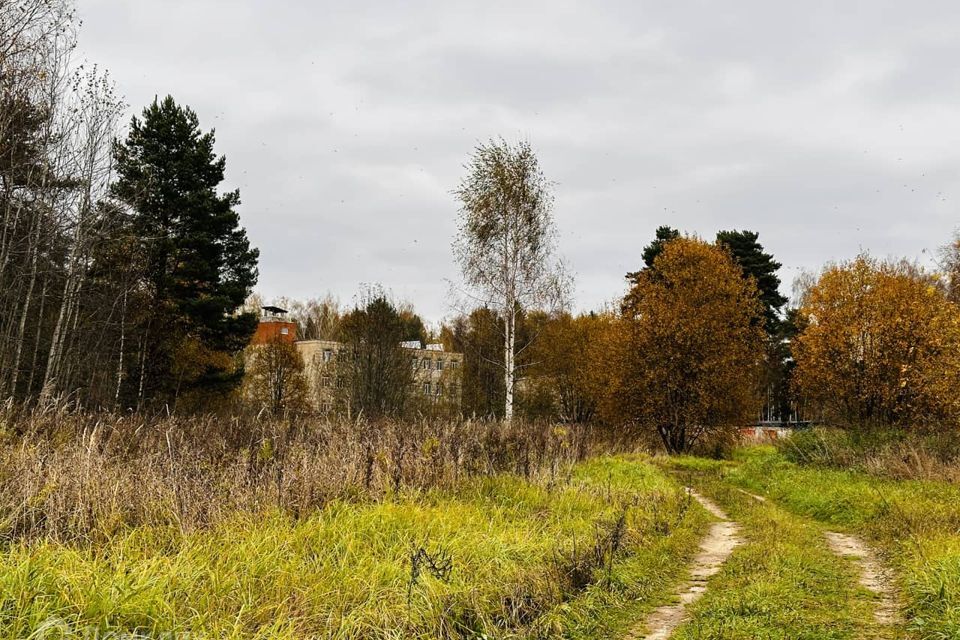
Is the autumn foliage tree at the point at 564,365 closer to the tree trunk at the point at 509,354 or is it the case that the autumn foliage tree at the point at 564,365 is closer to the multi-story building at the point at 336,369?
the multi-story building at the point at 336,369

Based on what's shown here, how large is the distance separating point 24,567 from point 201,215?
26.3 metres

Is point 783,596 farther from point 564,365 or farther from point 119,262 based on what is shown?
point 564,365

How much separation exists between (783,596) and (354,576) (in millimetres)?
3712

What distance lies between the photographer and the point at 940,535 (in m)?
7.90

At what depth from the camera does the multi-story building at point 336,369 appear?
35656 mm

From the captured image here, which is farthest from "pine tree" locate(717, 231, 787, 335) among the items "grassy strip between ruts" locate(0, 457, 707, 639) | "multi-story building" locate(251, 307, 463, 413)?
"grassy strip between ruts" locate(0, 457, 707, 639)

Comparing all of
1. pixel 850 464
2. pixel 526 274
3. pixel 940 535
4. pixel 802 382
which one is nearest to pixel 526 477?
pixel 940 535

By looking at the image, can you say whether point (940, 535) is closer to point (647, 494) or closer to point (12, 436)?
point (647, 494)

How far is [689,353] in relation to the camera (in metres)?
24.4

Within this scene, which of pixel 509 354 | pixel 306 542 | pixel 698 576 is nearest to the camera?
pixel 306 542

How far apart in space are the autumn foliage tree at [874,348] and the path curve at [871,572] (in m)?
12.3

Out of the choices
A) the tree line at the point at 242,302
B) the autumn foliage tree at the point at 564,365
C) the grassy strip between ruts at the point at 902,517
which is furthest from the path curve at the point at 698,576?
the autumn foliage tree at the point at 564,365

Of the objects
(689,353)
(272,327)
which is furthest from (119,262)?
(272,327)

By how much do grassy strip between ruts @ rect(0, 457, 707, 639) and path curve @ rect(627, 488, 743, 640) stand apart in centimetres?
20
